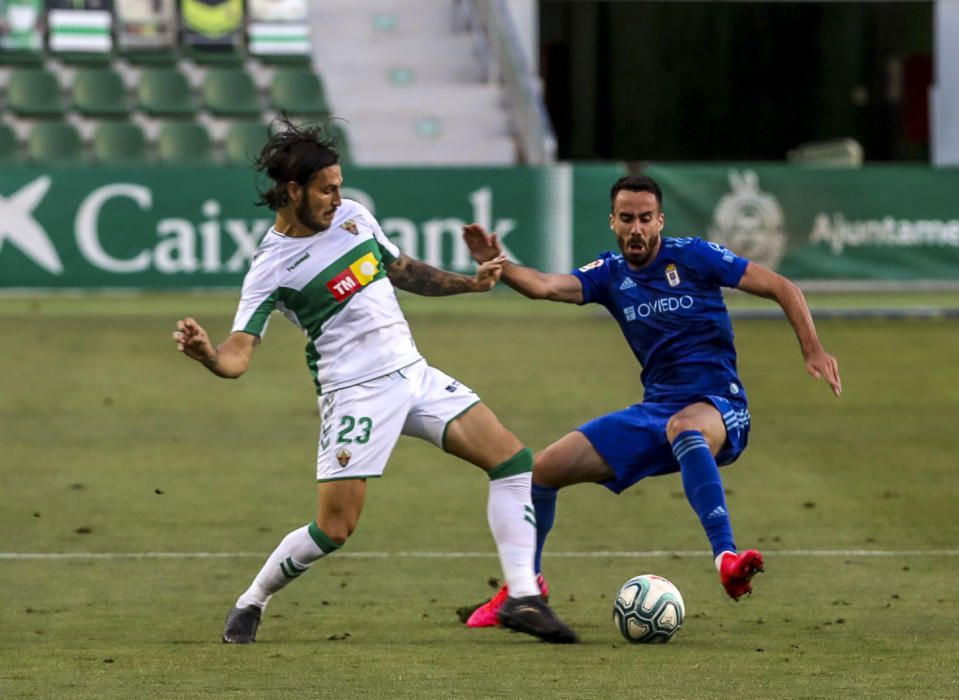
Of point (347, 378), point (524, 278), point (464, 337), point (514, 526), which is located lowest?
point (464, 337)

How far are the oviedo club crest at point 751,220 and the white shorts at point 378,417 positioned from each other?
15.8 m

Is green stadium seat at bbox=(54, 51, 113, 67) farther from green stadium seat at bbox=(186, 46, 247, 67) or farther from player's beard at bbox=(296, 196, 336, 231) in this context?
player's beard at bbox=(296, 196, 336, 231)

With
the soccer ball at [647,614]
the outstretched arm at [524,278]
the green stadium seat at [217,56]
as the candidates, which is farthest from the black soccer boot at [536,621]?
the green stadium seat at [217,56]

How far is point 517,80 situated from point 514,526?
65.0 ft

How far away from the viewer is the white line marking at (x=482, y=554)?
930 cm

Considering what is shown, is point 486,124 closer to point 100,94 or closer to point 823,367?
point 100,94

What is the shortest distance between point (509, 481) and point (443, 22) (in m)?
22.9

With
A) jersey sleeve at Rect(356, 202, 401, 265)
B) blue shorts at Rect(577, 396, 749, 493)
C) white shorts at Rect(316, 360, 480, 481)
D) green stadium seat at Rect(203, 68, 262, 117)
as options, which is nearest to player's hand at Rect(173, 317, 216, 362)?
white shorts at Rect(316, 360, 480, 481)

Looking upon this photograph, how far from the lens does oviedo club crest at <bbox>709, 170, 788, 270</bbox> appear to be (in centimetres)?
2292

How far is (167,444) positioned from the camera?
13.1 meters

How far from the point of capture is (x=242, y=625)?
728 centimetres

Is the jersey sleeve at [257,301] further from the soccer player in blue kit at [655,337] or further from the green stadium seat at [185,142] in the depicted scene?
the green stadium seat at [185,142]

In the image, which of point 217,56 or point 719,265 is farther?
point 217,56

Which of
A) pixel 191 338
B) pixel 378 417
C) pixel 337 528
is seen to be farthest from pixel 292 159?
pixel 337 528
